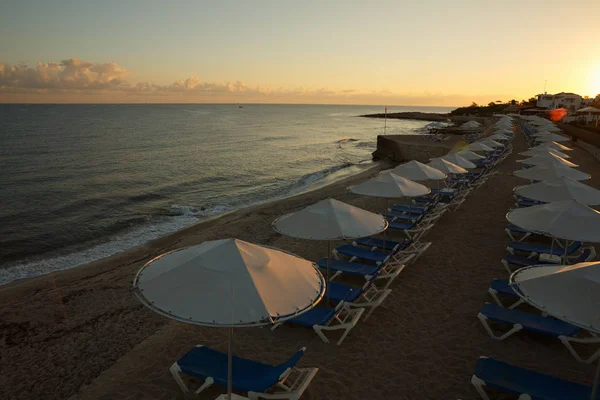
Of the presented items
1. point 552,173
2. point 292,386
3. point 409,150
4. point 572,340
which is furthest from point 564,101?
point 292,386

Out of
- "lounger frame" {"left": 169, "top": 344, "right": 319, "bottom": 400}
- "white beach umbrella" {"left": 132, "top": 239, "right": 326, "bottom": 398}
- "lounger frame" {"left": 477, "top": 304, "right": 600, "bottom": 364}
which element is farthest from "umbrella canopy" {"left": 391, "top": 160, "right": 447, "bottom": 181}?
"white beach umbrella" {"left": 132, "top": 239, "right": 326, "bottom": 398}

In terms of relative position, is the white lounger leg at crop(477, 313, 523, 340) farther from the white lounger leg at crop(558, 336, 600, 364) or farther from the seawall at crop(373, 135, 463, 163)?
the seawall at crop(373, 135, 463, 163)

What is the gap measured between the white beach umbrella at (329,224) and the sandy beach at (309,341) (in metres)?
1.42

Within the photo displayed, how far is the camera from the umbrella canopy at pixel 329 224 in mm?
5785

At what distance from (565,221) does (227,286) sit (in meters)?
5.36

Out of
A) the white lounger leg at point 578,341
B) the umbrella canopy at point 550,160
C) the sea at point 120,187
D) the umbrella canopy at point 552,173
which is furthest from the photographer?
the sea at point 120,187

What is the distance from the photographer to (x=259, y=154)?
39219 millimetres

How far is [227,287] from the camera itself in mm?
3240

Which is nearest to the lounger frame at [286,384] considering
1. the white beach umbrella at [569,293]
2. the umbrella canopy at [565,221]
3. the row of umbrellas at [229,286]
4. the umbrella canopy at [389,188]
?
the row of umbrellas at [229,286]

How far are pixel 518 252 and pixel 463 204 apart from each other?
495 centimetres

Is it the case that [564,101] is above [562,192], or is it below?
above

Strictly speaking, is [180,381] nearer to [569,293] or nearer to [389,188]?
[569,293]

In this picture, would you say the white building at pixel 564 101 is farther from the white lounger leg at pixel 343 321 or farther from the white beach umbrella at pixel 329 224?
the white lounger leg at pixel 343 321

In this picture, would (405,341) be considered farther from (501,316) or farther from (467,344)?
(501,316)
